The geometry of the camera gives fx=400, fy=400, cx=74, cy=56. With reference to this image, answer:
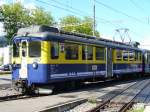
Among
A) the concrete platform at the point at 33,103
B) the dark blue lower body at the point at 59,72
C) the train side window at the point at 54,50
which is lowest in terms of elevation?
the concrete platform at the point at 33,103

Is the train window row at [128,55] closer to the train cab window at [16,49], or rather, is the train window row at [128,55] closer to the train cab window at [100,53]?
the train cab window at [100,53]

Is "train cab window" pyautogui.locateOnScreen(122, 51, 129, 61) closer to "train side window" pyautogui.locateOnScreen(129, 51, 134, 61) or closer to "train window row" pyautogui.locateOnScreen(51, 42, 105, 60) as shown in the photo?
"train side window" pyautogui.locateOnScreen(129, 51, 134, 61)

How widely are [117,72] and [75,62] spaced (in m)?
8.02

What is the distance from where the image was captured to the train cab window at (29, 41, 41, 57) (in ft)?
62.3

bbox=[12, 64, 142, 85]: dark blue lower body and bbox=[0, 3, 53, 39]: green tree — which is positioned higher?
bbox=[0, 3, 53, 39]: green tree

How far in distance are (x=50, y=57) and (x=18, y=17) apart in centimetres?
4340

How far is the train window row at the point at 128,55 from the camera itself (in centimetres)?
2908

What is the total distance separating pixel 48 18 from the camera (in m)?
66.1

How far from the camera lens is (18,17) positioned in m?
61.2

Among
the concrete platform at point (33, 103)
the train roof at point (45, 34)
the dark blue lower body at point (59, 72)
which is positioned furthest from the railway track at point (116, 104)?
the train roof at point (45, 34)

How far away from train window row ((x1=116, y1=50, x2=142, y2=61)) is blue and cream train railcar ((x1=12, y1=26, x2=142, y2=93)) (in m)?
5.56

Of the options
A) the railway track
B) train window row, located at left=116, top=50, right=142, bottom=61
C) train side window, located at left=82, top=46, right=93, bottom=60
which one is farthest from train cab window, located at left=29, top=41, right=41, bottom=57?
train window row, located at left=116, top=50, right=142, bottom=61

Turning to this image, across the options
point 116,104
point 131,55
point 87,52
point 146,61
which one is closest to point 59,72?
→ point 87,52

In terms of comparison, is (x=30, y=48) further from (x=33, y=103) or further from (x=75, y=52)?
(x=33, y=103)
